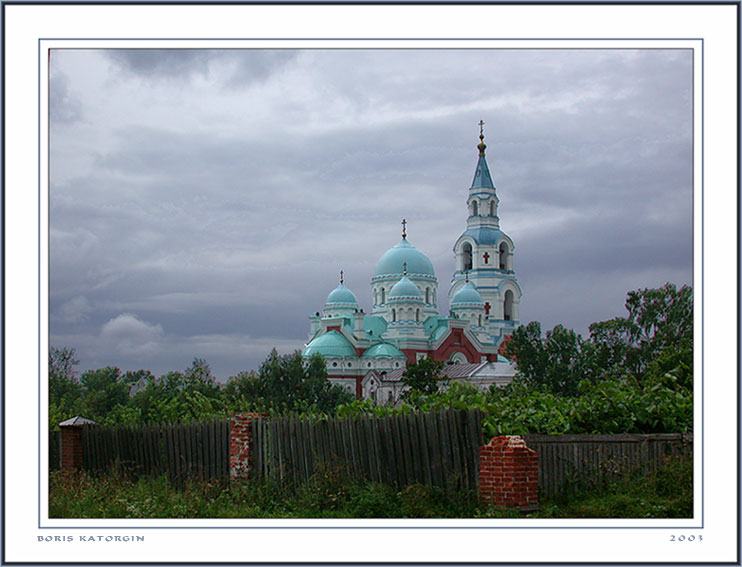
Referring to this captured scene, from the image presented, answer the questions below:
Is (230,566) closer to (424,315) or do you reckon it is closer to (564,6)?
(564,6)

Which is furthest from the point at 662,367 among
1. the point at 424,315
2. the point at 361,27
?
the point at 424,315

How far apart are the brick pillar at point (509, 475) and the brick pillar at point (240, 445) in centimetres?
354

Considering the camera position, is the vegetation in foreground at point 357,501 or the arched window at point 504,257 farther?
the arched window at point 504,257

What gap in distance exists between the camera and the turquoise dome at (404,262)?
3051 inches

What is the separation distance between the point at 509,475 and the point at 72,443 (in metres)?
7.93

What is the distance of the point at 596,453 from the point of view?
38.2 ft

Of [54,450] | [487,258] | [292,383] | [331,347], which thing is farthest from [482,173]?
[54,450]

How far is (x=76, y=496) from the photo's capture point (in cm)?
1166

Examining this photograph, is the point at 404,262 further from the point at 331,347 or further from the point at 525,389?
the point at 525,389

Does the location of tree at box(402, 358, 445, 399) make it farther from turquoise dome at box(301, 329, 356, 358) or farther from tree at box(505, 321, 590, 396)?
turquoise dome at box(301, 329, 356, 358)

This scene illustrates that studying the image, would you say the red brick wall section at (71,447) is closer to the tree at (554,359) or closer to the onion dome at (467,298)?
the tree at (554,359)

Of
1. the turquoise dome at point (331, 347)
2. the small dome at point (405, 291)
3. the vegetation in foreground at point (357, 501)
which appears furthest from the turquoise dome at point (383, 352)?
the vegetation in foreground at point (357, 501)

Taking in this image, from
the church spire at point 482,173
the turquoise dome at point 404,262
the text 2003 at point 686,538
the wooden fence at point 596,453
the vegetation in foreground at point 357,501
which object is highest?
the church spire at point 482,173

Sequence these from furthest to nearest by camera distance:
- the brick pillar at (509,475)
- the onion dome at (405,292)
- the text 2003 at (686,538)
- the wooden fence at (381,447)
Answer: the onion dome at (405,292) → the wooden fence at (381,447) → the brick pillar at (509,475) → the text 2003 at (686,538)
